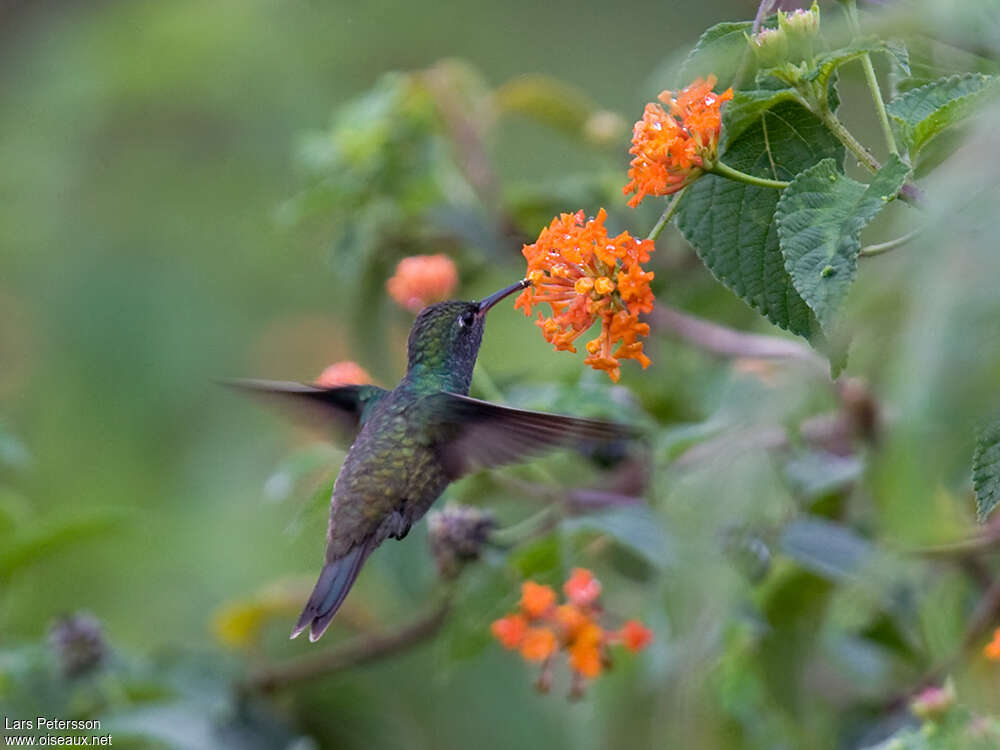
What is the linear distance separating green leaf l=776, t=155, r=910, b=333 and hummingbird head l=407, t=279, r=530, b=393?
486 mm

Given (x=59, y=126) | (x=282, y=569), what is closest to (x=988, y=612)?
(x=282, y=569)

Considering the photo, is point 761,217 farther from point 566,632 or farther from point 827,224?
point 566,632

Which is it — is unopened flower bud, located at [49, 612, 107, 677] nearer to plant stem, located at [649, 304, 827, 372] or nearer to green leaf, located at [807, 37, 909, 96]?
plant stem, located at [649, 304, 827, 372]

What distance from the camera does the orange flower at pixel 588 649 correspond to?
4.50ft

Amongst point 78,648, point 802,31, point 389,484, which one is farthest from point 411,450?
point 78,648

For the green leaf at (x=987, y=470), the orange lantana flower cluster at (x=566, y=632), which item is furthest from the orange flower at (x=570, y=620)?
the green leaf at (x=987, y=470)

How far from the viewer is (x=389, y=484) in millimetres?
1291

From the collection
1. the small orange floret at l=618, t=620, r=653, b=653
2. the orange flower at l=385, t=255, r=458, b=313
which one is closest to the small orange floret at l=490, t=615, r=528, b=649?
the small orange floret at l=618, t=620, r=653, b=653

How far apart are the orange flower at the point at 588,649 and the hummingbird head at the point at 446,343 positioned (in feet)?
1.02

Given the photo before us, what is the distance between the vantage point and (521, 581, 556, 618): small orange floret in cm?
136

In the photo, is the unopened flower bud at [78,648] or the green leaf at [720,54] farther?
the unopened flower bud at [78,648]

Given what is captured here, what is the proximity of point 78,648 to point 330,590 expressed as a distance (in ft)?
2.19

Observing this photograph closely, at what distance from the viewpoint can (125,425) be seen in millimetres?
3266

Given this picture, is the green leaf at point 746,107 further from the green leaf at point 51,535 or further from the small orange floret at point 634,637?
the green leaf at point 51,535
